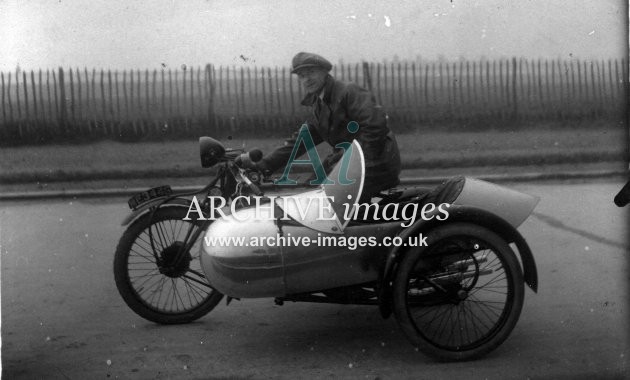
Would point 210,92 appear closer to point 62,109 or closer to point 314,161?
point 314,161

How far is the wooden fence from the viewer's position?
465cm

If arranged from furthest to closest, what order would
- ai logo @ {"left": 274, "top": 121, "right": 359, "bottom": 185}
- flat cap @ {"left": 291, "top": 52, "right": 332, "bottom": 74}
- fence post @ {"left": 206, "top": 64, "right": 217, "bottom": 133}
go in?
1. fence post @ {"left": 206, "top": 64, "right": 217, "bottom": 133}
2. flat cap @ {"left": 291, "top": 52, "right": 332, "bottom": 74}
3. ai logo @ {"left": 274, "top": 121, "right": 359, "bottom": 185}

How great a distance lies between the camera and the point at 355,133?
4090 millimetres

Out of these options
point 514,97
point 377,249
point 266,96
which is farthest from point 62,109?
point 514,97

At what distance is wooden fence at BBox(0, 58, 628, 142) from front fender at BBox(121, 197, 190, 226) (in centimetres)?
71

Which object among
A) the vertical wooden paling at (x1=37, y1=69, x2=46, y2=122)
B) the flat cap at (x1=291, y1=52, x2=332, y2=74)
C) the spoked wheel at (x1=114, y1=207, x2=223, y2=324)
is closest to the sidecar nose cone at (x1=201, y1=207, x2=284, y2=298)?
the spoked wheel at (x1=114, y1=207, x2=223, y2=324)

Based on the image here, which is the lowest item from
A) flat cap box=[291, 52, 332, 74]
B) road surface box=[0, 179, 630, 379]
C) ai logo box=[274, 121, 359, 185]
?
road surface box=[0, 179, 630, 379]

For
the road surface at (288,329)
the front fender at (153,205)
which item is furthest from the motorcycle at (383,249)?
the front fender at (153,205)

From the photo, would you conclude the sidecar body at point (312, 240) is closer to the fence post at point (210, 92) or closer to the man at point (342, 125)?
the man at point (342, 125)

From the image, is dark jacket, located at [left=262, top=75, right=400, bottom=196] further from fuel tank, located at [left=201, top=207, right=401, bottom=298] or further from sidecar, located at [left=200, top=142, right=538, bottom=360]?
fuel tank, located at [left=201, top=207, right=401, bottom=298]

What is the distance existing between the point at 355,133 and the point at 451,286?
1.02m

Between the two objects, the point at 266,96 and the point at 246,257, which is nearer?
the point at 246,257

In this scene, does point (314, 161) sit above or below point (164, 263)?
above

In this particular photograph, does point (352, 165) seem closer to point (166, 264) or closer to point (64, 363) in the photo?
point (166, 264)
